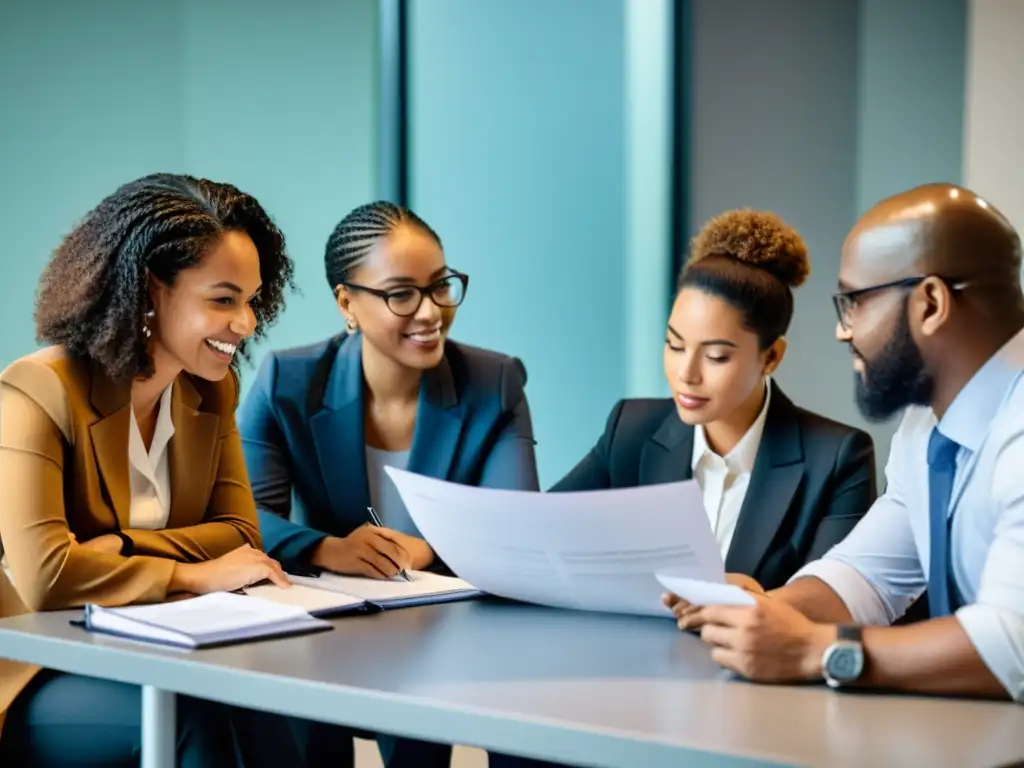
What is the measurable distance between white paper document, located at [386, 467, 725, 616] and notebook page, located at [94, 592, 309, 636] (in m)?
0.24

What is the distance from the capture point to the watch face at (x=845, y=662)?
142cm

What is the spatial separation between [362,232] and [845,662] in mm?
1712

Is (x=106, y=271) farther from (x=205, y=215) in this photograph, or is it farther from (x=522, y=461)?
(x=522, y=461)

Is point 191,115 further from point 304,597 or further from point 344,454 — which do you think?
point 304,597

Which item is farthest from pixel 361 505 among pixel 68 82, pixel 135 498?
pixel 68 82

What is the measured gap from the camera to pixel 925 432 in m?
1.89

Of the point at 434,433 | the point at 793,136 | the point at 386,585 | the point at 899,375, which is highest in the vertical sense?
the point at 793,136

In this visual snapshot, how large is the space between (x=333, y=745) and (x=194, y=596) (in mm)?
665

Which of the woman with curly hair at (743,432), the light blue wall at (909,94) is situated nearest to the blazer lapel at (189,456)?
the woman with curly hair at (743,432)

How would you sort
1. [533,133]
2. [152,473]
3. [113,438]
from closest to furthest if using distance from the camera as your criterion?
[113,438], [152,473], [533,133]

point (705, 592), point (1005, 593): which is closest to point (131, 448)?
point (705, 592)

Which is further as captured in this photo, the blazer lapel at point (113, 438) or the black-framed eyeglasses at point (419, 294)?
the black-framed eyeglasses at point (419, 294)

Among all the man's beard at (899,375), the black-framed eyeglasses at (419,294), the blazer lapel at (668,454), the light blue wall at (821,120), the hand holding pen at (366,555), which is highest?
the light blue wall at (821,120)

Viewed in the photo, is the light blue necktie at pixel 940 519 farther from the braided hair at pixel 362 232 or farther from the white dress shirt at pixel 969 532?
the braided hair at pixel 362 232
